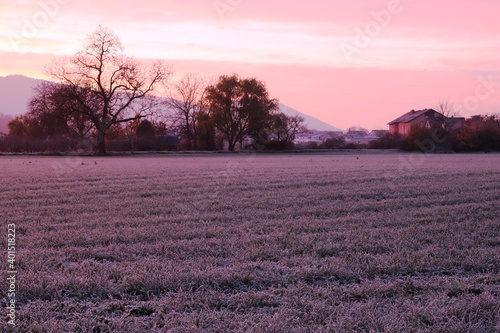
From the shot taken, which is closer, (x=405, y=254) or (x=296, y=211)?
(x=405, y=254)

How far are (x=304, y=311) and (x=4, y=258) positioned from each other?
457 cm

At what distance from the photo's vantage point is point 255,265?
693 centimetres

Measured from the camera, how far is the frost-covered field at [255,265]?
16.4 ft

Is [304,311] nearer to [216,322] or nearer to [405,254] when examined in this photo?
[216,322]

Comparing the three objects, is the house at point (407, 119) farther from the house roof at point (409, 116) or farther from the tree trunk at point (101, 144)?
the tree trunk at point (101, 144)

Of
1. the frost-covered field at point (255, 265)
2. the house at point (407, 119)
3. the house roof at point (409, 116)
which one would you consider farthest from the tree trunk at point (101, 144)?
the house roof at point (409, 116)

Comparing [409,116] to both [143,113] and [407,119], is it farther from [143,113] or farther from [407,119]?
[143,113]

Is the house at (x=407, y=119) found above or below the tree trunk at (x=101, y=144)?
above

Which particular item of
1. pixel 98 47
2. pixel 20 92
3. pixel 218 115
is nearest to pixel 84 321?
pixel 98 47

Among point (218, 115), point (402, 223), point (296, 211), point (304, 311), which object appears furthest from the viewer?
point (218, 115)

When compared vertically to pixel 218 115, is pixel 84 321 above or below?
below

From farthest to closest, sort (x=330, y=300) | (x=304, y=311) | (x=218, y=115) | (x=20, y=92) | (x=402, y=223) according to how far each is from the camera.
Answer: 1. (x=20, y=92)
2. (x=218, y=115)
3. (x=402, y=223)
4. (x=330, y=300)
5. (x=304, y=311)

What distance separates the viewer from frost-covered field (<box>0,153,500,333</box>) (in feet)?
16.4

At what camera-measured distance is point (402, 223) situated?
10.6 meters
